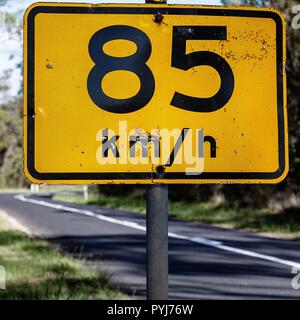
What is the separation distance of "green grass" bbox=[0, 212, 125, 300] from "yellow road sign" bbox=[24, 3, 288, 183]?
11.2 feet

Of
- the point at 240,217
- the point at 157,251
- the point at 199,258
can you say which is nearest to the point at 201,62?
the point at 157,251

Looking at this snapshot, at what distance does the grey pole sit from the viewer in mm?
2318

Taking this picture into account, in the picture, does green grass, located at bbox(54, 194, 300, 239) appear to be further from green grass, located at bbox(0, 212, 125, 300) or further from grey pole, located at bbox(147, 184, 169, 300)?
grey pole, located at bbox(147, 184, 169, 300)

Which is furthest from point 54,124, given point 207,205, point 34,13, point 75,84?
point 207,205

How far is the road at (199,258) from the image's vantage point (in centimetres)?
893

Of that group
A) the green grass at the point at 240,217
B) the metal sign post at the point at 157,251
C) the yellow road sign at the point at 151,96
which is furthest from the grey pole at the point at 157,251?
the green grass at the point at 240,217

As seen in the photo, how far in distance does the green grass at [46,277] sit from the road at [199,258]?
0.46m

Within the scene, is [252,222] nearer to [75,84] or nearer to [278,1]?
[278,1]

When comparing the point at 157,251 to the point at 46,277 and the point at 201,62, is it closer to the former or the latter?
the point at 201,62

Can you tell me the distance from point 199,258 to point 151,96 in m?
10.2

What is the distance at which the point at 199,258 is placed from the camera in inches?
488

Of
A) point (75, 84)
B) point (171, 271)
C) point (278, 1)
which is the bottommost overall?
point (171, 271)

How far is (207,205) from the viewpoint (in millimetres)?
28297

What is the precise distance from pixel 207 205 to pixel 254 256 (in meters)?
15.8
